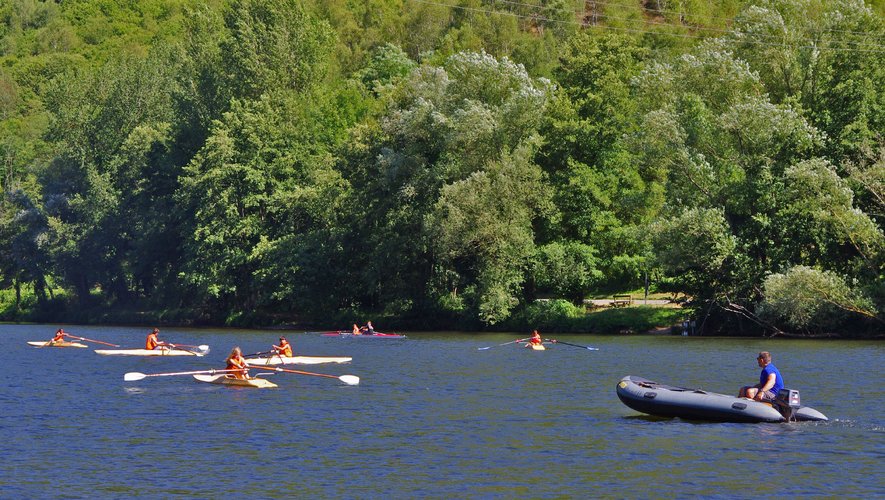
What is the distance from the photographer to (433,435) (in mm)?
28781

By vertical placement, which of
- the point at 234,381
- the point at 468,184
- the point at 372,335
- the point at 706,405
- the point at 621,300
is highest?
the point at 468,184

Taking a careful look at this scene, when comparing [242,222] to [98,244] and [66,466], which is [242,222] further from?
[66,466]

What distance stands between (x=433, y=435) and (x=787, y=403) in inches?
353

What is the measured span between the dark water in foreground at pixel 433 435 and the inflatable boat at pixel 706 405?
1.14ft

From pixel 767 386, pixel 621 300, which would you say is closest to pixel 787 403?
pixel 767 386

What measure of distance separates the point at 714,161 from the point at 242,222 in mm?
33714

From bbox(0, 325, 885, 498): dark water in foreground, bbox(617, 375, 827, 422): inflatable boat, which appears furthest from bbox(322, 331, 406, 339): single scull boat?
bbox(617, 375, 827, 422): inflatable boat

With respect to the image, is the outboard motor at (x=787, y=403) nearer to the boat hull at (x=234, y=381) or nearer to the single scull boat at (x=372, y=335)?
the boat hull at (x=234, y=381)

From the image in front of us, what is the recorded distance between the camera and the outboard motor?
94.0ft

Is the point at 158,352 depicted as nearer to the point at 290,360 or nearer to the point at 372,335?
the point at 290,360

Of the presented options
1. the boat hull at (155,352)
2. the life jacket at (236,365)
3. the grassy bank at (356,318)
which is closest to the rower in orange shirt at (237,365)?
the life jacket at (236,365)

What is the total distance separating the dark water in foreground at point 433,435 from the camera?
2284 centimetres

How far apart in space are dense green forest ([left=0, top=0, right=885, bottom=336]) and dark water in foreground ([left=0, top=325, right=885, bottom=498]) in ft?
44.8

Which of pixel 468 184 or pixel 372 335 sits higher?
pixel 468 184
